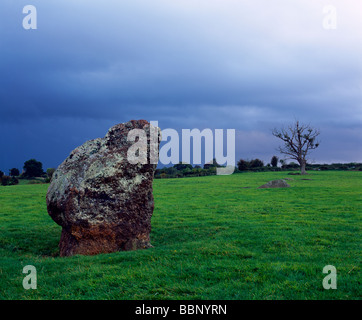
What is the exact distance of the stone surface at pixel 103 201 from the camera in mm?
11055

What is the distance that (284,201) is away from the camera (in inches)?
928

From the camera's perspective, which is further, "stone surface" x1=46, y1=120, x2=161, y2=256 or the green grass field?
"stone surface" x1=46, y1=120, x2=161, y2=256

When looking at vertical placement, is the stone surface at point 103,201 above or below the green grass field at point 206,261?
above

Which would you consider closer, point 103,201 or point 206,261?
point 206,261

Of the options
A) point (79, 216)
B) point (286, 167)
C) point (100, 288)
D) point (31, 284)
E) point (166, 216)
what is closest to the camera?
point (100, 288)

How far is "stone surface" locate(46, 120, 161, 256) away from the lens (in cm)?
1105

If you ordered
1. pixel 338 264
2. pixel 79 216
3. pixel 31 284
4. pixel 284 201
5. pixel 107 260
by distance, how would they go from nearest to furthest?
pixel 31 284
pixel 338 264
pixel 107 260
pixel 79 216
pixel 284 201

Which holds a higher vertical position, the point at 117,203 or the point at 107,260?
the point at 117,203

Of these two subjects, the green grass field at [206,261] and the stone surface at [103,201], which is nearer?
the green grass field at [206,261]

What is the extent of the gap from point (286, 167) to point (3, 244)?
240ft

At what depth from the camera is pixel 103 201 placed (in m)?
11.2

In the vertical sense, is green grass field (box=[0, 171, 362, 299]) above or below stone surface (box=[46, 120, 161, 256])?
below
